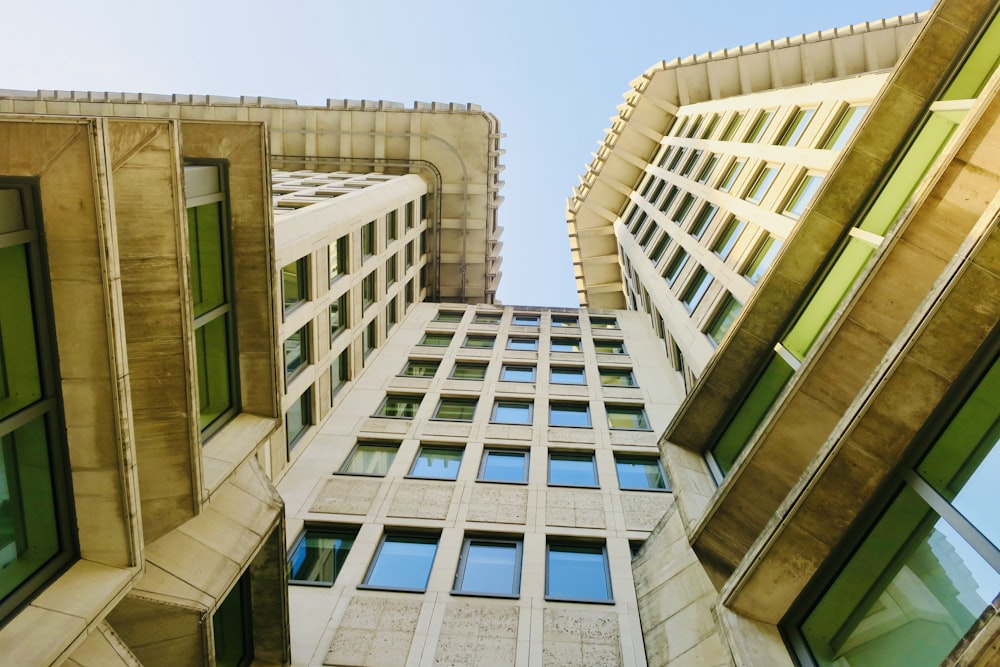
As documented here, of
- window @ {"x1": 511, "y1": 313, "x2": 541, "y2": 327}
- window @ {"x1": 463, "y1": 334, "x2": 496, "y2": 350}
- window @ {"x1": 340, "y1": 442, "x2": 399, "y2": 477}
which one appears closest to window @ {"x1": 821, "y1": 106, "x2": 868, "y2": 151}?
window @ {"x1": 340, "y1": 442, "x2": 399, "y2": 477}

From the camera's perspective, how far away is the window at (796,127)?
20094 millimetres

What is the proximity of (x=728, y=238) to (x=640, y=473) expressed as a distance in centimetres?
868

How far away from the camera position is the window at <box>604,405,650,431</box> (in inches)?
863

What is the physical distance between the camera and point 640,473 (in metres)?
19.2

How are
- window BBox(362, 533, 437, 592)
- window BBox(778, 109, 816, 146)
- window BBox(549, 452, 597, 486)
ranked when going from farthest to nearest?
window BBox(778, 109, 816, 146), window BBox(549, 452, 597, 486), window BBox(362, 533, 437, 592)

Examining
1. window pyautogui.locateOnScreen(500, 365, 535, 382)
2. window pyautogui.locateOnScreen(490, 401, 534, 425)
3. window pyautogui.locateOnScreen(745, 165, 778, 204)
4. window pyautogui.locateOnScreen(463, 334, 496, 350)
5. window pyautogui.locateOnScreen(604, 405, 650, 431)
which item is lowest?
window pyautogui.locateOnScreen(463, 334, 496, 350)

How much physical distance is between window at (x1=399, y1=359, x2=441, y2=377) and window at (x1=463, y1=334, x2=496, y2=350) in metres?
2.70

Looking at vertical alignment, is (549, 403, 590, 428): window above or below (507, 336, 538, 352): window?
above

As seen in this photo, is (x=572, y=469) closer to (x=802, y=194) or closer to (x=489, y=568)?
(x=489, y=568)

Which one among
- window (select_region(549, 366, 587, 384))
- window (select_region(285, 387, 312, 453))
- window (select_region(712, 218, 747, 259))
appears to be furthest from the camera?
window (select_region(549, 366, 587, 384))

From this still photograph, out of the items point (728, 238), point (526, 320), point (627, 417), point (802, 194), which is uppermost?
point (802, 194)

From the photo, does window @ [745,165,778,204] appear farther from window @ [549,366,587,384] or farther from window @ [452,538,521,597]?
window @ [452,538,521,597]

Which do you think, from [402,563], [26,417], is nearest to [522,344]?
[402,563]

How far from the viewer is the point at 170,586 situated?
930cm
